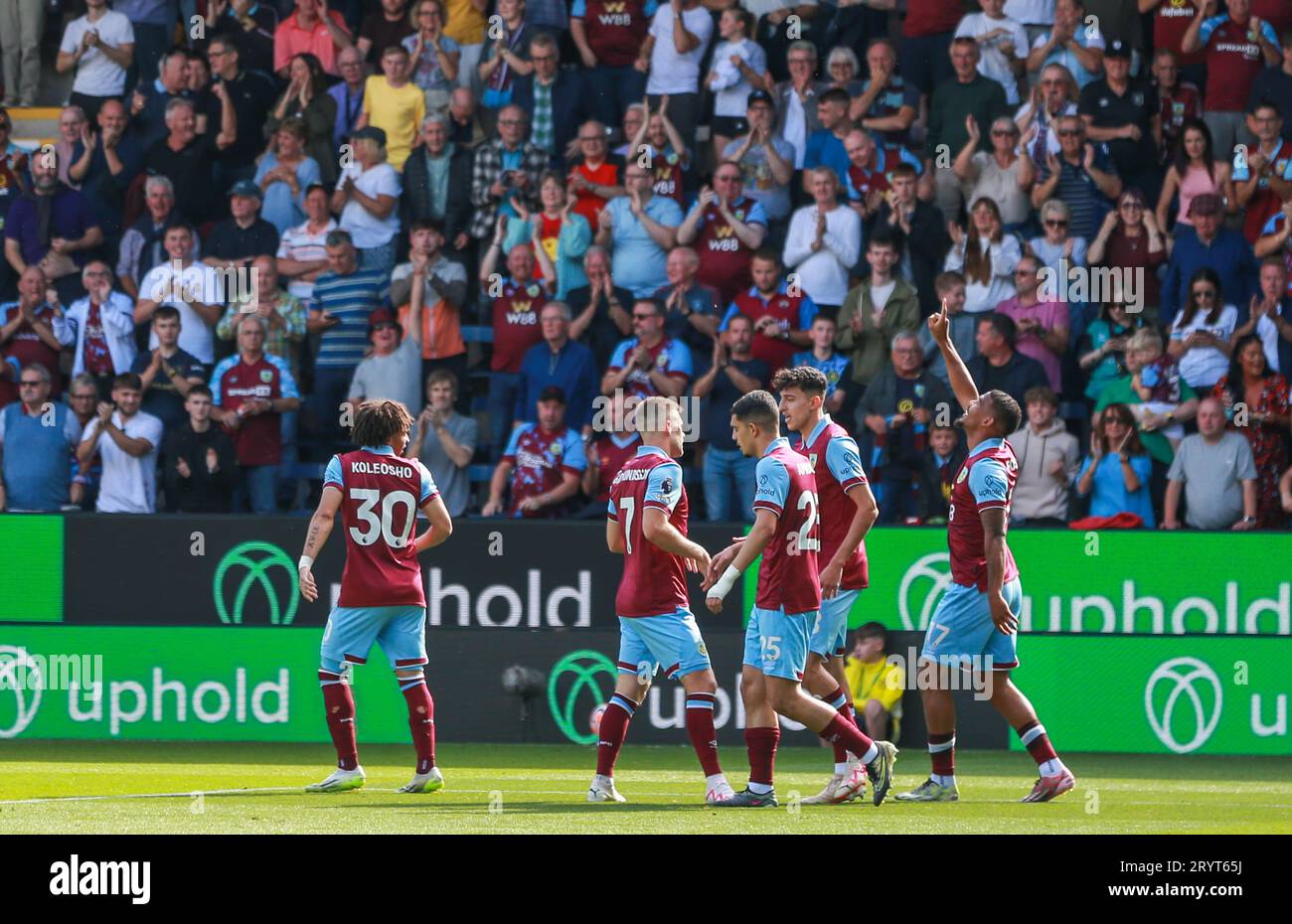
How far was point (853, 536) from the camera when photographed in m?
10.1

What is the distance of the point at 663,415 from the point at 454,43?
28.9 feet

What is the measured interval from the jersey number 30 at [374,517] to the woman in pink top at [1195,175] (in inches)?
321

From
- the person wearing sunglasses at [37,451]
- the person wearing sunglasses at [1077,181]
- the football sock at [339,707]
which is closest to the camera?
the football sock at [339,707]

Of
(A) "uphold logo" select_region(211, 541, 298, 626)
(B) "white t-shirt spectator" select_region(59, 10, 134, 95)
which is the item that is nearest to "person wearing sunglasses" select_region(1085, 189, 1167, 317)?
(A) "uphold logo" select_region(211, 541, 298, 626)

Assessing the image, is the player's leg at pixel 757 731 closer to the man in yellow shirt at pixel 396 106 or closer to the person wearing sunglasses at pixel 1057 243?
the person wearing sunglasses at pixel 1057 243

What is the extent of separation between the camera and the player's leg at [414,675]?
34.3 ft

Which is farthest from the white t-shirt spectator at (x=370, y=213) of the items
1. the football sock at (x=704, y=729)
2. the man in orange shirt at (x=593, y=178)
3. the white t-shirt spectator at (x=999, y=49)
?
the football sock at (x=704, y=729)

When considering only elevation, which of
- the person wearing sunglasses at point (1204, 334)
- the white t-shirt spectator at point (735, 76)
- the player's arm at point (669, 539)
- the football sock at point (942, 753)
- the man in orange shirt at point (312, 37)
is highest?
the man in orange shirt at point (312, 37)

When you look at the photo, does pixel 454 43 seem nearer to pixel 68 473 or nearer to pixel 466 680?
pixel 68 473

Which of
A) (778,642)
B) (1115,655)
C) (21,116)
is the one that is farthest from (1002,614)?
(21,116)

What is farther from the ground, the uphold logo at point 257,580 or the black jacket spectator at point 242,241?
the black jacket spectator at point 242,241

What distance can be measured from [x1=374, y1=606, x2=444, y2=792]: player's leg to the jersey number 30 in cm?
37

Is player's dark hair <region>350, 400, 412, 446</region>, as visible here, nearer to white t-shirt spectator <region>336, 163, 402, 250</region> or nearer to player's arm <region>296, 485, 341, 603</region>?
player's arm <region>296, 485, 341, 603</region>

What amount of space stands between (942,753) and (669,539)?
1962 mm
